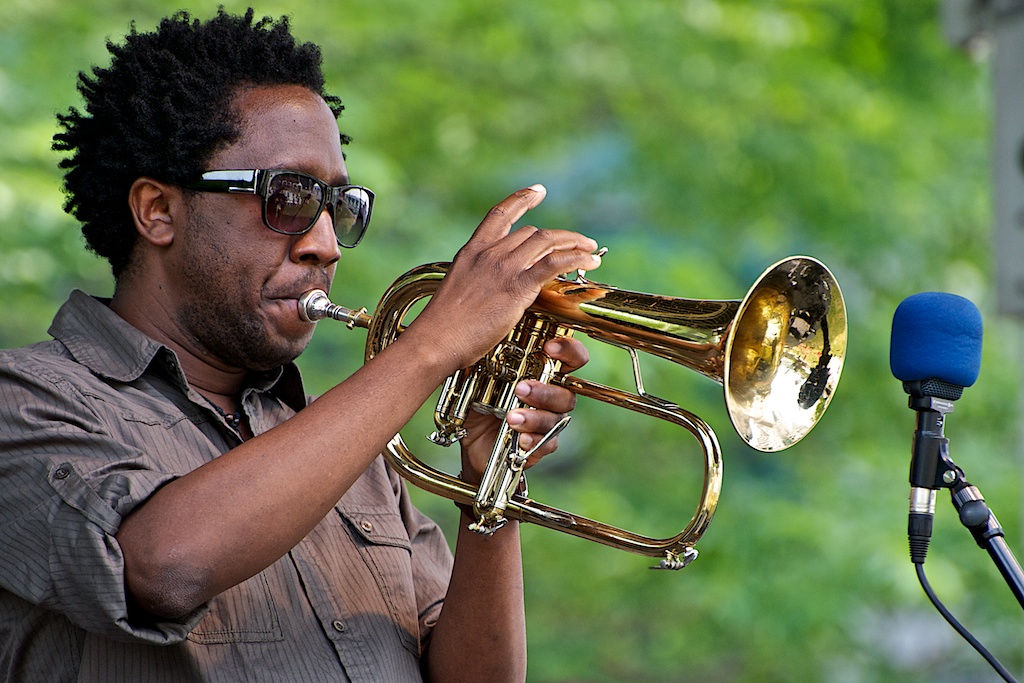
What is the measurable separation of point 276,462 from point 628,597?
14.8 ft

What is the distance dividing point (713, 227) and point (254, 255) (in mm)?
4115

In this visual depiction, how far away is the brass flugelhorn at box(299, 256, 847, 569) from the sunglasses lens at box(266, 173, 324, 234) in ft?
0.91

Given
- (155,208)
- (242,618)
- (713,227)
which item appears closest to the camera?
(242,618)

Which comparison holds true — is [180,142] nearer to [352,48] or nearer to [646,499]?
[352,48]

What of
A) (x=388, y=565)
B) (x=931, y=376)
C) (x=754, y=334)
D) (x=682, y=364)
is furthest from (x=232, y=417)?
(x=931, y=376)

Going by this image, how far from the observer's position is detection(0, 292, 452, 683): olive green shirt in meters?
1.81

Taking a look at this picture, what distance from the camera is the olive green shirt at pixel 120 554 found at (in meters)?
1.81

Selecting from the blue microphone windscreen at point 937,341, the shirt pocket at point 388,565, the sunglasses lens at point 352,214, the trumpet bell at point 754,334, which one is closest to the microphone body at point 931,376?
the blue microphone windscreen at point 937,341

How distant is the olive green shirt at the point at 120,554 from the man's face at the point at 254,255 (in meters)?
0.14

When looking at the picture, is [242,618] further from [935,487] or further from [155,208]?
[935,487]

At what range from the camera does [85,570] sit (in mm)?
1763

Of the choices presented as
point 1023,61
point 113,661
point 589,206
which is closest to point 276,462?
point 113,661

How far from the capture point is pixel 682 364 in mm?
2168

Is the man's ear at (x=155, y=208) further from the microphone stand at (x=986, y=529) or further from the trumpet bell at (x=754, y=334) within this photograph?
the microphone stand at (x=986, y=529)
